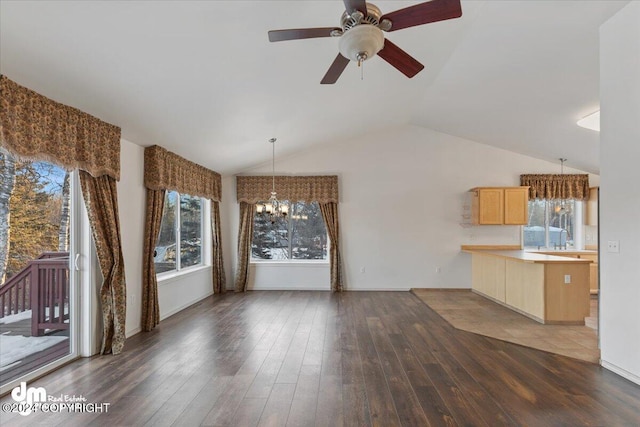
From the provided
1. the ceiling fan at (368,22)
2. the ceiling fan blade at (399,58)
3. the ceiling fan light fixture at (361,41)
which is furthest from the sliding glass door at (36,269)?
the ceiling fan blade at (399,58)

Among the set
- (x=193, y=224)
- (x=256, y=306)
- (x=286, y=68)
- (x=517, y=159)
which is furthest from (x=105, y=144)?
(x=517, y=159)

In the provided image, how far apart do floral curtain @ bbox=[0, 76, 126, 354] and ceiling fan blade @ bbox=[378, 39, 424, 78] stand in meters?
2.70

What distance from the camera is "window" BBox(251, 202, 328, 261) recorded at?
7133mm

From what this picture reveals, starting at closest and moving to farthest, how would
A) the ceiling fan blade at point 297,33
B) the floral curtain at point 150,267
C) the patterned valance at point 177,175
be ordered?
the ceiling fan blade at point 297,33
the floral curtain at point 150,267
the patterned valance at point 177,175

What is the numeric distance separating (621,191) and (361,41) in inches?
112

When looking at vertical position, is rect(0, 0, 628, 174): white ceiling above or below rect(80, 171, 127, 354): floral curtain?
above

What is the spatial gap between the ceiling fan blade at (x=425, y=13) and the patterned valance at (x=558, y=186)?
593 centimetres

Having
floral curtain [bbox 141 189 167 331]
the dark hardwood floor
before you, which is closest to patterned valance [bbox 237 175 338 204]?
floral curtain [bbox 141 189 167 331]

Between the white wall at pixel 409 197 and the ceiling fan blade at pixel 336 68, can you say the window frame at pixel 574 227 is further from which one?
the ceiling fan blade at pixel 336 68

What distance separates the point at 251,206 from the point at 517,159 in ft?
18.6

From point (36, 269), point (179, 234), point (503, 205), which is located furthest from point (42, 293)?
point (503, 205)

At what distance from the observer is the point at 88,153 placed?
316 cm

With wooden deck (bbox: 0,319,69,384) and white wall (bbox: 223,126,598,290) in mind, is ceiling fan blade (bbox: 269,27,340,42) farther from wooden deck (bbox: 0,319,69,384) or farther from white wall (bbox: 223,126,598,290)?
white wall (bbox: 223,126,598,290)

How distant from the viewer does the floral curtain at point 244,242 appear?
6812 millimetres
